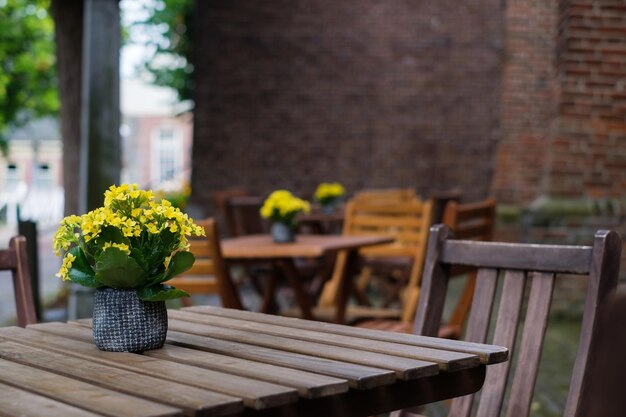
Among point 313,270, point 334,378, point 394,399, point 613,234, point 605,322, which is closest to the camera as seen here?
point 605,322

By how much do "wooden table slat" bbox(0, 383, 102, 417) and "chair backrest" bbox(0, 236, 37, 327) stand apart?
1152 mm

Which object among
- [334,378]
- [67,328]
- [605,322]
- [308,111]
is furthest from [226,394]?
[308,111]

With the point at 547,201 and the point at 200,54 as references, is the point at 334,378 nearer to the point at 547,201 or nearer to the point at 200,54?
the point at 547,201

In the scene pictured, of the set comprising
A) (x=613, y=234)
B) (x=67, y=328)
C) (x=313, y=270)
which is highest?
(x=613, y=234)

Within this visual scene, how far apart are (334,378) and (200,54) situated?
478 inches

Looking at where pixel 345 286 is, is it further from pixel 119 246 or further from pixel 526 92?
pixel 526 92

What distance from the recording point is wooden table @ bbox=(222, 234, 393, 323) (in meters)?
4.79

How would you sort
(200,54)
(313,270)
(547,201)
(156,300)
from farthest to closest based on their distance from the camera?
1. (200,54)
2. (547,201)
3. (313,270)
4. (156,300)

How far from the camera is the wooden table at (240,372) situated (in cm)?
160

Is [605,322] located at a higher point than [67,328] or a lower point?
higher

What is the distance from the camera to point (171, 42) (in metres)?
15.7

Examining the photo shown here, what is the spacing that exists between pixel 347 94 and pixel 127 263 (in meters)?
11.9

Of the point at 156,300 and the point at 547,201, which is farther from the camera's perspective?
the point at 547,201

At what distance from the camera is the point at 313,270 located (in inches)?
272
